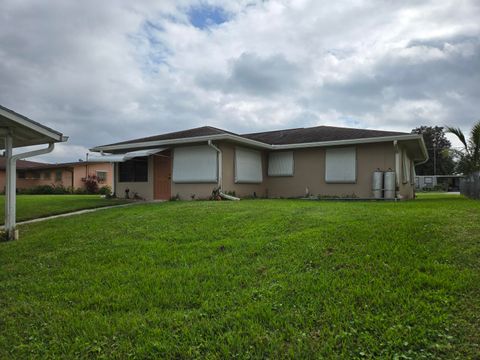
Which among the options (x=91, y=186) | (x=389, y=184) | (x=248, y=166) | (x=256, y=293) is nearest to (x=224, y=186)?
(x=248, y=166)

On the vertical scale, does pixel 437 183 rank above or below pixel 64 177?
below

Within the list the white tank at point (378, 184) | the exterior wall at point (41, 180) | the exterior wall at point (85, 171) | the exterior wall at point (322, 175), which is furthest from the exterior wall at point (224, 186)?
the exterior wall at point (41, 180)

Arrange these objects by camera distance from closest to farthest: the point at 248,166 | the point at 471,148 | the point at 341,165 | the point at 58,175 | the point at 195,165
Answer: the point at 195,165, the point at 341,165, the point at 248,166, the point at 471,148, the point at 58,175

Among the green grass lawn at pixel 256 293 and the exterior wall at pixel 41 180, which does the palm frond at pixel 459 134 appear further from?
the exterior wall at pixel 41 180

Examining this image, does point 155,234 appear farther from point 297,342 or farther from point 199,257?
point 297,342

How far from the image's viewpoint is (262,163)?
17.4 metres

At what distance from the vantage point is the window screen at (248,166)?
15562mm

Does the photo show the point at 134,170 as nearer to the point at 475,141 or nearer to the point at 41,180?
the point at 475,141

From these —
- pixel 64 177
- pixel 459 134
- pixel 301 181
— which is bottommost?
pixel 301 181

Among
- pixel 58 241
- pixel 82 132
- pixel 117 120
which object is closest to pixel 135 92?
pixel 117 120

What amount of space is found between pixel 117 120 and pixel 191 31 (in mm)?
12988

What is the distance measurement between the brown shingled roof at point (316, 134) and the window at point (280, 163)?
595 mm

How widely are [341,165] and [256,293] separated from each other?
488 inches

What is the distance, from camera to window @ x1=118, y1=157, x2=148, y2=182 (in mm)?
17125
